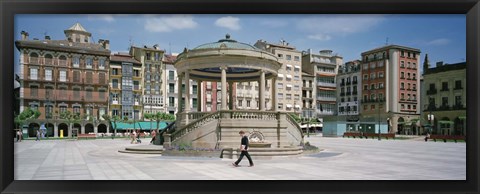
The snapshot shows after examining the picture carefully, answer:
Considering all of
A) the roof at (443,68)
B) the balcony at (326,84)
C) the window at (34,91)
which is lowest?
the window at (34,91)

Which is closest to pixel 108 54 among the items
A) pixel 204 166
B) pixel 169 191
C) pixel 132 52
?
pixel 132 52

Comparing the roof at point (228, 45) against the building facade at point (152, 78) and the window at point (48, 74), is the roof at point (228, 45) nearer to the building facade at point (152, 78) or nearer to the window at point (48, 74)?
the window at point (48, 74)

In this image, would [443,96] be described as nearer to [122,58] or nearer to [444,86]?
[444,86]

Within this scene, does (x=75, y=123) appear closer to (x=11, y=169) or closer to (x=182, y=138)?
(x=182, y=138)

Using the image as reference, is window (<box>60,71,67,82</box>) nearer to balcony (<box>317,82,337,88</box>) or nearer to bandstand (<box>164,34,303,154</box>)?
bandstand (<box>164,34,303,154</box>)

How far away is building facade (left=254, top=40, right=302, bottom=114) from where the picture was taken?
79.7 metres

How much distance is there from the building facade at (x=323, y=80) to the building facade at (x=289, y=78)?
4.89m

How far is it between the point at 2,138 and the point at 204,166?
22.7ft

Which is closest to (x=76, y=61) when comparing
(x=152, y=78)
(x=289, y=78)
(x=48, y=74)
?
(x=48, y=74)

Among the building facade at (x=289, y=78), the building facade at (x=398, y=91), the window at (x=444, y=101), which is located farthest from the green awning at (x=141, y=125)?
the window at (x=444, y=101)

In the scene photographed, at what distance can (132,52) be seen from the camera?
248ft

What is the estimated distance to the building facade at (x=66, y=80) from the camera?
173ft

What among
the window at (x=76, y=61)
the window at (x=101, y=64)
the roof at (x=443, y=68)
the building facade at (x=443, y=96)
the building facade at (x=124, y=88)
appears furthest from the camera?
the building facade at (x=124, y=88)

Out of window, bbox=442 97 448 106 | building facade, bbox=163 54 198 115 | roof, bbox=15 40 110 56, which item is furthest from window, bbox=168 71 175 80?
window, bbox=442 97 448 106
